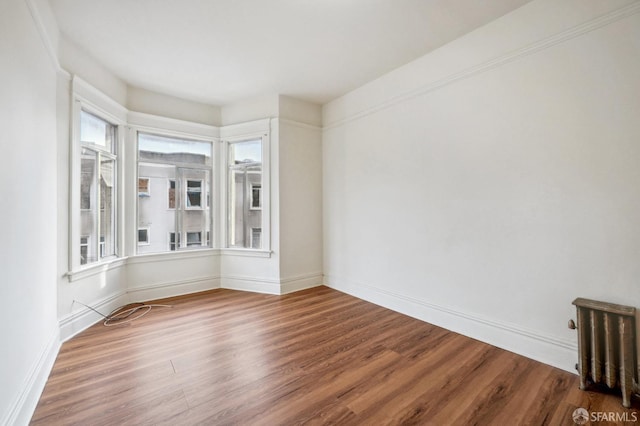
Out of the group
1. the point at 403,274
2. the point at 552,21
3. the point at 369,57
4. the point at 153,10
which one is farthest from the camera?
the point at 403,274

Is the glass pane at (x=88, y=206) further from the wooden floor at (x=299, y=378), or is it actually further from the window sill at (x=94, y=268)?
the wooden floor at (x=299, y=378)

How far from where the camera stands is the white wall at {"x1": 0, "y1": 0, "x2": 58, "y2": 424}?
154 cm

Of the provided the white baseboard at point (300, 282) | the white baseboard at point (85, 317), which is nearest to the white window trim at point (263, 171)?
the white baseboard at point (300, 282)

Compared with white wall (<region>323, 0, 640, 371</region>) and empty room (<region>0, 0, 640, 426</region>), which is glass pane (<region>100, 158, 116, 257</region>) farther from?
white wall (<region>323, 0, 640, 371</region>)

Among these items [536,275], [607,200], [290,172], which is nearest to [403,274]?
[536,275]

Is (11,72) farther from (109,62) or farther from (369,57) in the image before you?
(369,57)

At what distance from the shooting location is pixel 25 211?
1.84m

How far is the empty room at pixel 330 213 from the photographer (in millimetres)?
1857

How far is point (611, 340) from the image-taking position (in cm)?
187

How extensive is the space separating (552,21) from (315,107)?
3.06m

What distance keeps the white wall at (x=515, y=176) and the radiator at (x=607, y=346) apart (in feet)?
0.61

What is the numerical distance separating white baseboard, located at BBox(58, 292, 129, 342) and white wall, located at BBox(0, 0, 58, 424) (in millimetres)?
328

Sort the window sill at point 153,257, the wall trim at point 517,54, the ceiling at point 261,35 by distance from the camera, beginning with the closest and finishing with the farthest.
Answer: the wall trim at point 517,54 < the ceiling at point 261,35 < the window sill at point 153,257

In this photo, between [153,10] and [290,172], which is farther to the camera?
[290,172]
